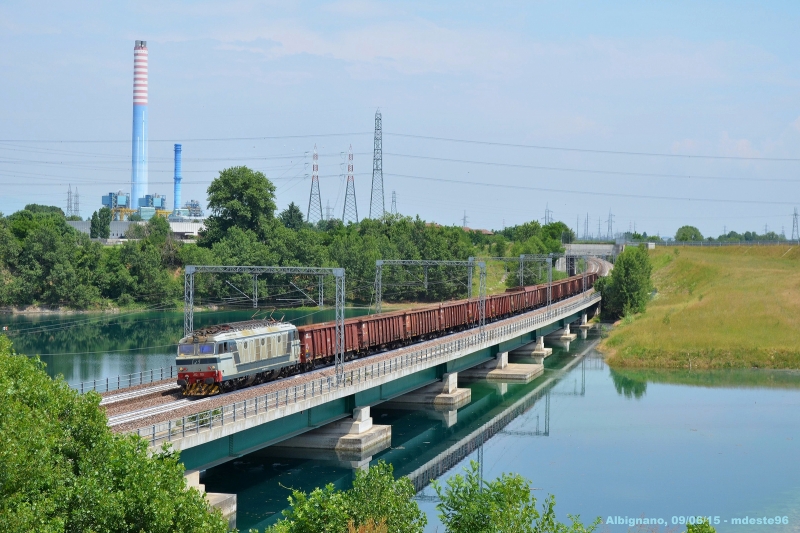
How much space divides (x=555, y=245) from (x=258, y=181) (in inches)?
2264

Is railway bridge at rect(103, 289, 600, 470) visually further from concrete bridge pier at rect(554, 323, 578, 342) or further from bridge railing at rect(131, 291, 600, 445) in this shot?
concrete bridge pier at rect(554, 323, 578, 342)

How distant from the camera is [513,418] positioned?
201 feet

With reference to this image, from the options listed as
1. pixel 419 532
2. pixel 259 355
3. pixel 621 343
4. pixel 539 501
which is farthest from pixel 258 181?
pixel 419 532

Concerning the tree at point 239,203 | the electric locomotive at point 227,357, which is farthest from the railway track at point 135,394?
the tree at point 239,203

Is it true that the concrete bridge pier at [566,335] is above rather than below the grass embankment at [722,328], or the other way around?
below

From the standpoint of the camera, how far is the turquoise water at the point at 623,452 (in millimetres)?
40062

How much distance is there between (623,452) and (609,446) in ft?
5.30

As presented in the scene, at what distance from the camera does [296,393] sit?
41969 mm

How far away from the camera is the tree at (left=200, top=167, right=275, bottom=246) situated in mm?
137625

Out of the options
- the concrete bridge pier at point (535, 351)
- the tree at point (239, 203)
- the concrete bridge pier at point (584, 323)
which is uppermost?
the tree at point (239, 203)

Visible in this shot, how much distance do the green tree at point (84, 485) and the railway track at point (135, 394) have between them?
52.7ft

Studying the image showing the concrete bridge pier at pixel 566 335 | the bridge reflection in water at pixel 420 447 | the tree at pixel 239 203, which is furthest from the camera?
the tree at pixel 239 203

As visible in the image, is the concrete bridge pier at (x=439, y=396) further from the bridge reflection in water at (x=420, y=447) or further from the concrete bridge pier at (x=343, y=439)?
the concrete bridge pier at (x=343, y=439)

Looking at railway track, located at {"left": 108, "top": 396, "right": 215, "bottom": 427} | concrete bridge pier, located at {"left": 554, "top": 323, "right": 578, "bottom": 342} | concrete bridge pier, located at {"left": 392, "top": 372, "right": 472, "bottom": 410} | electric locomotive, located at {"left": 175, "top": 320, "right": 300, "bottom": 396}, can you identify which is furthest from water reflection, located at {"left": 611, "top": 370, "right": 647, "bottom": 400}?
railway track, located at {"left": 108, "top": 396, "right": 215, "bottom": 427}
